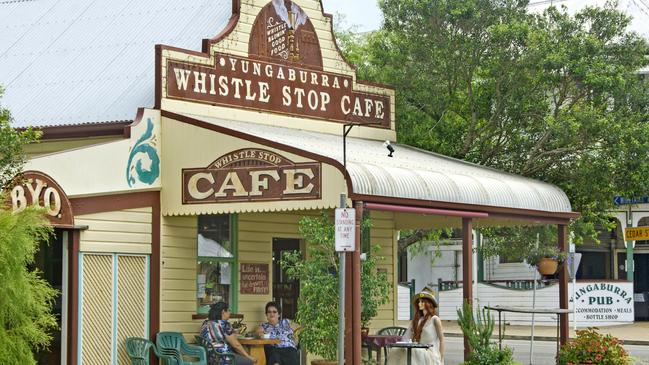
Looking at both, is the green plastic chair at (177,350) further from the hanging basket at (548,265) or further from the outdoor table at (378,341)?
the hanging basket at (548,265)

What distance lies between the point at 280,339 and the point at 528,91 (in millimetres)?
9215

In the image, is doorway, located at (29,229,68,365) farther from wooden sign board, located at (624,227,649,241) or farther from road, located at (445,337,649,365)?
wooden sign board, located at (624,227,649,241)

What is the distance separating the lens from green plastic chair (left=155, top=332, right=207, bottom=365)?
1764 cm

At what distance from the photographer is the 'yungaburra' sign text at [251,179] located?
16938 millimetres

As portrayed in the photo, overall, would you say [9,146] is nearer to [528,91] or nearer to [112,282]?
[112,282]

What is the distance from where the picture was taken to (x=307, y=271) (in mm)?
17250

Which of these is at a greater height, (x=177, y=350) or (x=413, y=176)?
(x=413, y=176)

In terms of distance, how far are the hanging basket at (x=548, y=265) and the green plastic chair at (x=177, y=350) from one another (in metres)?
6.81

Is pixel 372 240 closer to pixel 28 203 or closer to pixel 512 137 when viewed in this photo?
pixel 512 137

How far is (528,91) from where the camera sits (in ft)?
84.0

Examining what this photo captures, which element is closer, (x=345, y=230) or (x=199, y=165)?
(x=345, y=230)

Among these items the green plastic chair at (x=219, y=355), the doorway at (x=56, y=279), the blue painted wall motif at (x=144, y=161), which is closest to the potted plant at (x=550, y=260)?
the green plastic chair at (x=219, y=355)

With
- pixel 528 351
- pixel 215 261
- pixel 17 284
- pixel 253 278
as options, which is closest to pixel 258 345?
pixel 215 261

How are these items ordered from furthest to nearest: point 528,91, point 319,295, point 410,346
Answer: point 528,91 < point 319,295 < point 410,346
